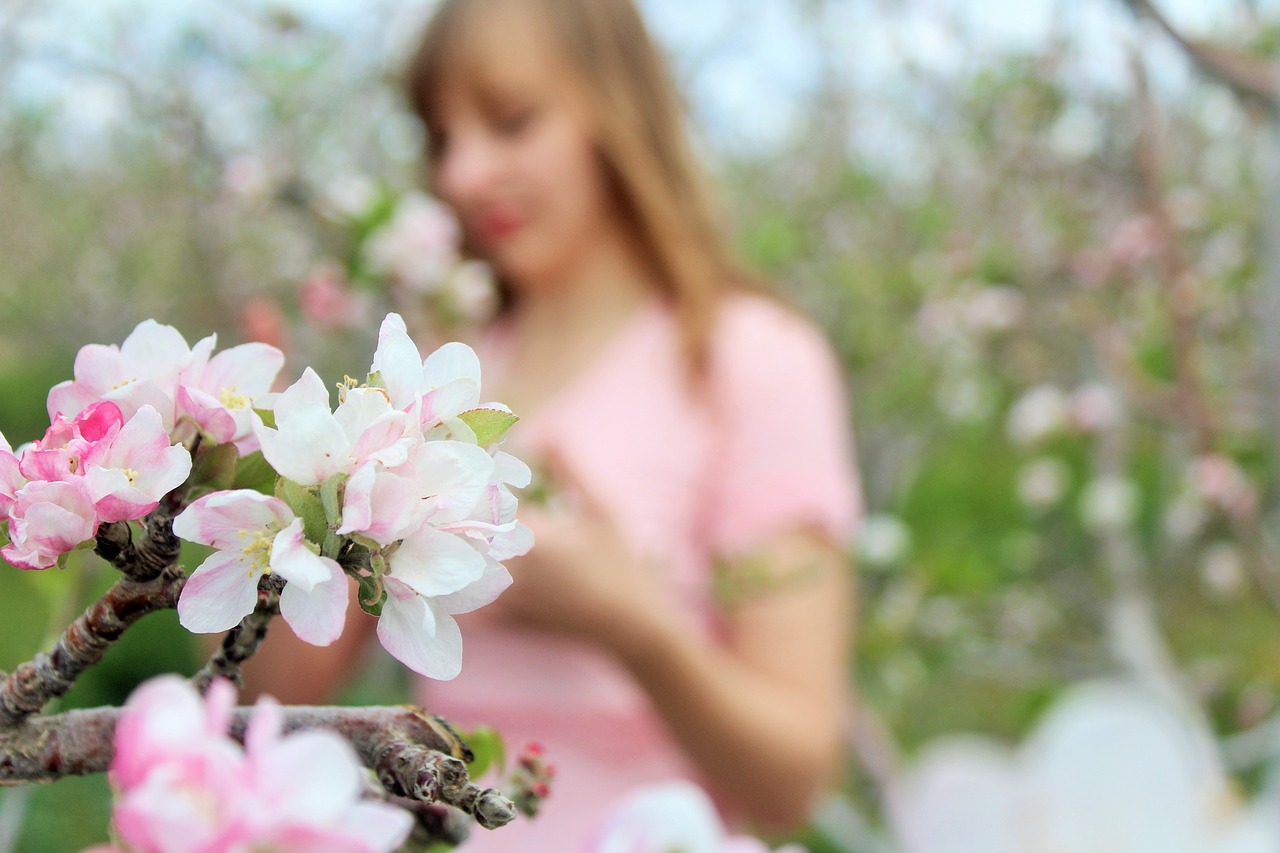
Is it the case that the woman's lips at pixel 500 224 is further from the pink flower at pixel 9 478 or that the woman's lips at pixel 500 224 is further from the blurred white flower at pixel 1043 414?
the blurred white flower at pixel 1043 414

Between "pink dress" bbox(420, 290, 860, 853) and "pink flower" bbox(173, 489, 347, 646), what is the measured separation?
1.03 metres

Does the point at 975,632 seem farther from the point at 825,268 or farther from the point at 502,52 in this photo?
the point at 502,52

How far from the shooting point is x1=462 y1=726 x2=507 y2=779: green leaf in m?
0.28

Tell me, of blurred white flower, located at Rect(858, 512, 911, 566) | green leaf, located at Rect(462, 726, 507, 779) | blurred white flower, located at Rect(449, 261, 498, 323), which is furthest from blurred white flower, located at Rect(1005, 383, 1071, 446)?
green leaf, located at Rect(462, 726, 507, 779)

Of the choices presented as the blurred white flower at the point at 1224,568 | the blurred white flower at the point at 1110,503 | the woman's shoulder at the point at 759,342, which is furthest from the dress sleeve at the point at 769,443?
the blurred white flower at the point at 1224,568

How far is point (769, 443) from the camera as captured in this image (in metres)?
1.33

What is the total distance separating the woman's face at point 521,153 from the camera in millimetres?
1284

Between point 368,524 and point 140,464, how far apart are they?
5 cm

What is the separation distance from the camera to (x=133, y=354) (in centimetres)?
22

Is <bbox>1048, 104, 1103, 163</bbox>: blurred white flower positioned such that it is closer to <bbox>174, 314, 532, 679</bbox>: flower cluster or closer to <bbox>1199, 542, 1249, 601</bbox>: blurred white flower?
<bbox>1199, 542, 1249, 601</bbox>: blurred white flower

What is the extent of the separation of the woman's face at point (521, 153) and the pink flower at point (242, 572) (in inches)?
43.8

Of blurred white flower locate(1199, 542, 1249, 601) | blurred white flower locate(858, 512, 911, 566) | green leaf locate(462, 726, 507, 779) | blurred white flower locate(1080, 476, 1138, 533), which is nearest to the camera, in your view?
green leaf locate(462, 726, 507, 779)

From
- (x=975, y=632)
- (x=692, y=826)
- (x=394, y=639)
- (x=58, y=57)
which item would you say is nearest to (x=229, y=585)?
(x=394, y=639)

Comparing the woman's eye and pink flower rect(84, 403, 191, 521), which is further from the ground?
the woman's eye
